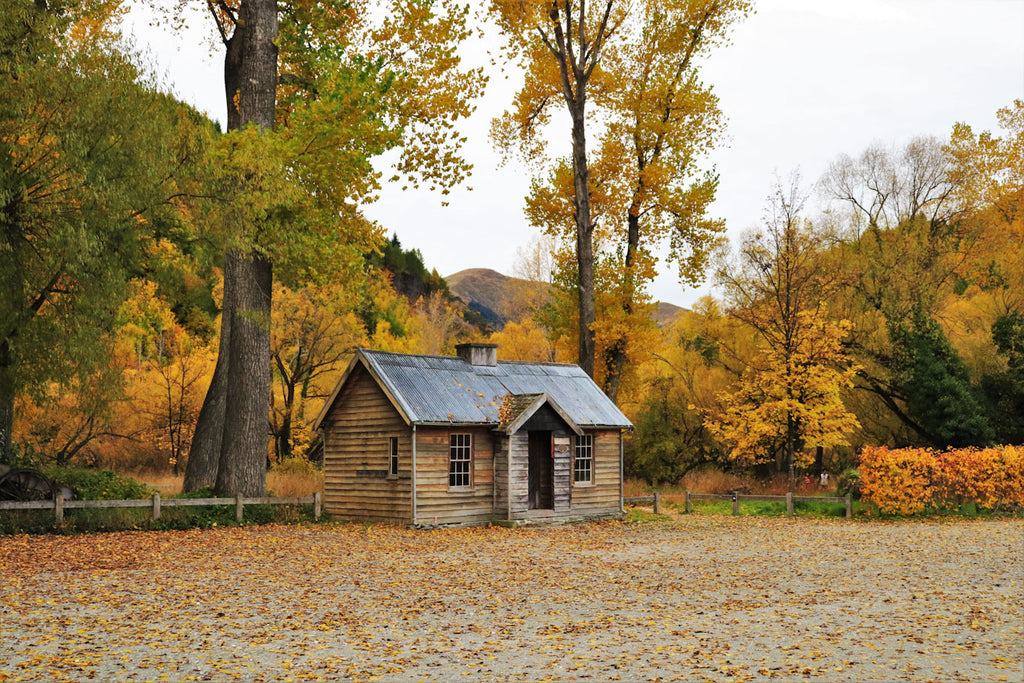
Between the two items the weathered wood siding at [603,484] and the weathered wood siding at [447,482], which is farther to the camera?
the weathered wood siding at [603,484]

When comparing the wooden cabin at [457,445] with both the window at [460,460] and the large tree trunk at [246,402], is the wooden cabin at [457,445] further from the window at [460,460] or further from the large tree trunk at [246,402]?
the large tree trunk at [246,402]

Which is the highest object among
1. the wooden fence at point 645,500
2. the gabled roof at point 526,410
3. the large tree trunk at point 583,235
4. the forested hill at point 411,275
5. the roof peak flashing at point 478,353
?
the forested hill at point 411,275

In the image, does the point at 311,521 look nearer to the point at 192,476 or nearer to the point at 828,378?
the point at 192,476

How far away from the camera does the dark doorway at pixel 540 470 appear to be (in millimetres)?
24469

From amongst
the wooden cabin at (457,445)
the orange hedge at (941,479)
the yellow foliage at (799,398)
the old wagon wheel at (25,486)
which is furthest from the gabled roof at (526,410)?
the old wagon wheel at (25,486)

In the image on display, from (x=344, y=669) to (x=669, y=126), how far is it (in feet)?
86.1

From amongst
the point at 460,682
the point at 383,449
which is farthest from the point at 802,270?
the point at 460,682

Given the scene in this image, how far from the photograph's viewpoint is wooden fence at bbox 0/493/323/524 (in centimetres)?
1817

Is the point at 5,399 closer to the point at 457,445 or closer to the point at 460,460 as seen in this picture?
the point at 457,445

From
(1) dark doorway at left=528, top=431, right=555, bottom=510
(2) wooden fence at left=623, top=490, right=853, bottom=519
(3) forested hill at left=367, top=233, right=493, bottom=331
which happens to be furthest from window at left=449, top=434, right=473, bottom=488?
(3) forested hill at left=367, top=233, right=493, bottom=331

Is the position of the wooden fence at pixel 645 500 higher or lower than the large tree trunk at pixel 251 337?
lower

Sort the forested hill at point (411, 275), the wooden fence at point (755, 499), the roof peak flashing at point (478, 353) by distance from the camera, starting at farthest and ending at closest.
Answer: the forested hill at point (411, 275) → the wooden fence at point (755, 499) → the roof peak flashing at point (478, 353)

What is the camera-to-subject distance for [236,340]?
2256cm

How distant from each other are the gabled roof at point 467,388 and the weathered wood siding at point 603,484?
1.96 ft
